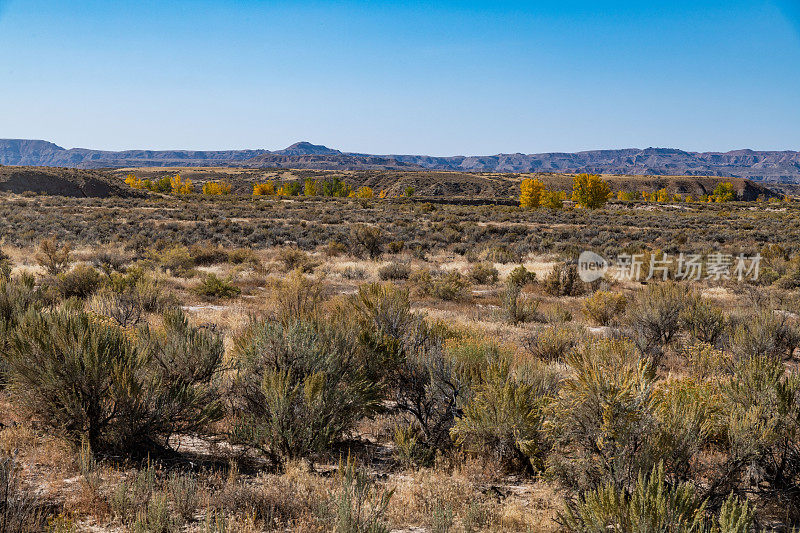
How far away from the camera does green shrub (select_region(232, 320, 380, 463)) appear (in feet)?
14.0

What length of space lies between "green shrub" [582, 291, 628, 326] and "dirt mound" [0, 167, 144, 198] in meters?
59.4

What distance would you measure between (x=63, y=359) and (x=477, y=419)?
381 centimetres

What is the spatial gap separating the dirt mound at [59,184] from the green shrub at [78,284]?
1980 inches

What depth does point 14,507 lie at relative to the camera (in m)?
3.08

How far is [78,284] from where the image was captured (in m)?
12.0

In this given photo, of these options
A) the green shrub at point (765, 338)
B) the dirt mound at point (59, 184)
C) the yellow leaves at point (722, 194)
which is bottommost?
the green shrub at point (765, 338)

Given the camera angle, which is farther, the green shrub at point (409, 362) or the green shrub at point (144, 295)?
the green shrub at point (144, 295)

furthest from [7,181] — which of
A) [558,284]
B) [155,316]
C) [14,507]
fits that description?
[14,507]

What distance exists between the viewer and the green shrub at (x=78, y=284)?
1190 centimetres

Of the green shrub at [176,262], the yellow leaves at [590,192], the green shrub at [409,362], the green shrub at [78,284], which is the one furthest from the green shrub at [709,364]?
the yellow leaves at [590,192]

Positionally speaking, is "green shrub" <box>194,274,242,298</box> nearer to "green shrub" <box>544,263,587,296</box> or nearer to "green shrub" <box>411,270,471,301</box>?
"green shrub" <box>411,270,471,301</box>

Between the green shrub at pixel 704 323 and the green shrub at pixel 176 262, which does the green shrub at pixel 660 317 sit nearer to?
the green shrub at pixel 704 323

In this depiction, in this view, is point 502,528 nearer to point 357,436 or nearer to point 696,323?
point 357,436

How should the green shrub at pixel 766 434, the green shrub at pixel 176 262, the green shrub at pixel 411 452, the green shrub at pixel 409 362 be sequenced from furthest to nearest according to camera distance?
1. the green shrub at pixel 176 262
2. the green shrub at pixel 409 362
3. the green shrub at pixel 411 452
4. the green shrub at pixel 766 434
